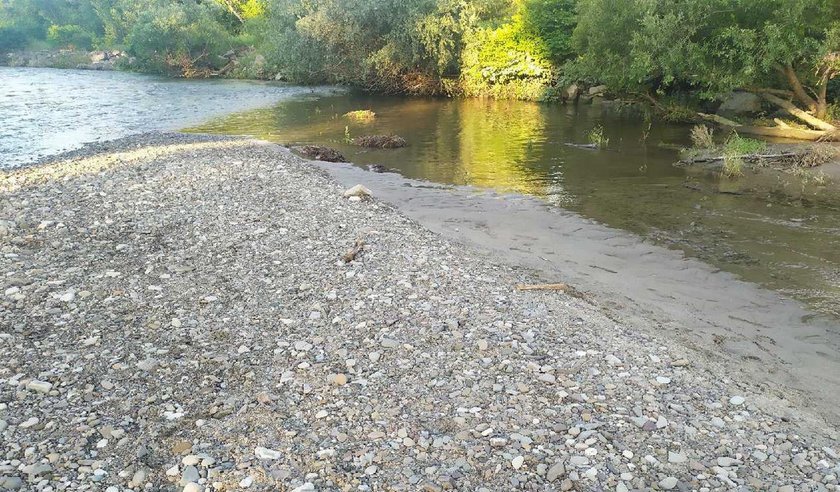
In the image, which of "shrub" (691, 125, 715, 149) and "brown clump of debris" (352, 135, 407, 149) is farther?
"brown clump of debris" (352, 135, 407, 149)

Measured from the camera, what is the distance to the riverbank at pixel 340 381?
5977 mm

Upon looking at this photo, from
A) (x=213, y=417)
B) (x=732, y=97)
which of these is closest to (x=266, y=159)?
(x=213, y=417)

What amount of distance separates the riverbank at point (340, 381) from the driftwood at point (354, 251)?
149 mm

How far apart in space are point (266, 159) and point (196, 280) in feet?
38.0

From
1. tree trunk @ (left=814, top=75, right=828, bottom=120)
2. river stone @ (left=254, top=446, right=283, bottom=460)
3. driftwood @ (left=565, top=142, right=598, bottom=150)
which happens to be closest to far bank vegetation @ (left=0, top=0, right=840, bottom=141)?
tree trunk @ (left=814, top=75, right=828, bottom=120)

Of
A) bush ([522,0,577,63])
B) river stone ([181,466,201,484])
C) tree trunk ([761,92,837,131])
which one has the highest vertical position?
bush ([522,0,577,63])

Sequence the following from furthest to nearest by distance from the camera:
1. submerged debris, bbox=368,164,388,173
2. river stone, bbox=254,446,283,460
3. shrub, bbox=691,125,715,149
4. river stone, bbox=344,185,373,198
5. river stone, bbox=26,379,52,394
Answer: shrub, bbox=691,125,715,149 → submerged debris, bbox=368,164,388,173 → river stone, bbox=344,185,373,198 → river stone, bbox=26,379,52,394 → river stone, bbox=254,446,283,460

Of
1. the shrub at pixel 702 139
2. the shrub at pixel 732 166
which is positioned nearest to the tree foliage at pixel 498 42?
the shrub at pixel 702 139

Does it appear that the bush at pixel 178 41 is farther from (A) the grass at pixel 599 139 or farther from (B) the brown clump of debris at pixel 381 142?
(A) the grass at pixel 599 139

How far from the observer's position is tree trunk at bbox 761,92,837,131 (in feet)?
78.5

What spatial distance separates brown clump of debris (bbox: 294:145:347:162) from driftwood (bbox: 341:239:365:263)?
1204cm

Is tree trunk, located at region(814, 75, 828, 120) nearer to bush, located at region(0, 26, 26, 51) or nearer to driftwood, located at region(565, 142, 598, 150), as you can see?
driftwood, located at region(565, 142, 598, 150)

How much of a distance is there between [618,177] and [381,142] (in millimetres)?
10826

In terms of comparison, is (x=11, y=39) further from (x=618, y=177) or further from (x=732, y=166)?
(x=732, y=166)
